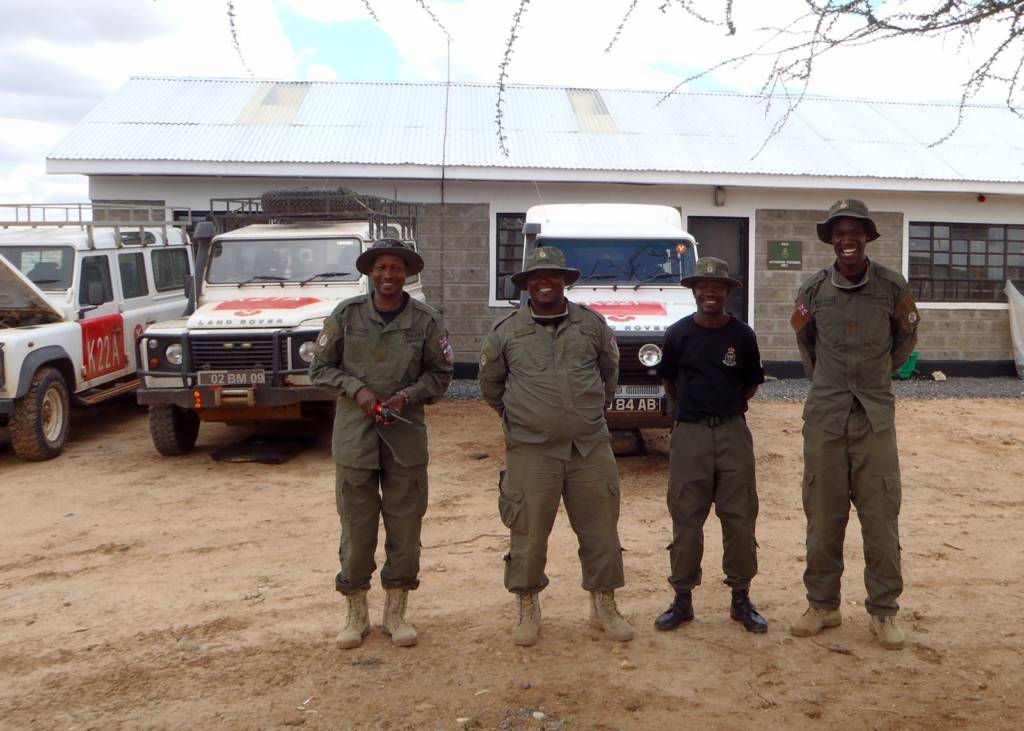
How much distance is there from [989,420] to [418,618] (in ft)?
25.4

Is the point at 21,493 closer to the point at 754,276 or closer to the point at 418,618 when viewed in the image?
the point at 418,618

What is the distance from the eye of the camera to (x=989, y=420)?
32.4 ft

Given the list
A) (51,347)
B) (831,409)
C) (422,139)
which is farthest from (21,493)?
(422,139)

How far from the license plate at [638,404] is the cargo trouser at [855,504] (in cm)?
282

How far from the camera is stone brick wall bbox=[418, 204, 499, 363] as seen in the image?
1213 cm

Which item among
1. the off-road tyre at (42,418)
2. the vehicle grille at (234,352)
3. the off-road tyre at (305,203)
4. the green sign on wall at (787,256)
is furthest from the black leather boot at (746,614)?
the green sign on wall at (787,256)

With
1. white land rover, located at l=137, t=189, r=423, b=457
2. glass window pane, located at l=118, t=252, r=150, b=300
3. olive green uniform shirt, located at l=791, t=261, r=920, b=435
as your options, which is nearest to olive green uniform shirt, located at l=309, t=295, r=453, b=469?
olive green uniform shirt, located at l=791, t=261, r=920, b=435

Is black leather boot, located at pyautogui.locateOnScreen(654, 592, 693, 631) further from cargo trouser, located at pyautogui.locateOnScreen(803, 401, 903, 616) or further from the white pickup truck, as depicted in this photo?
the white pickup truck

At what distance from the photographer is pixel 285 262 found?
852 centimetres

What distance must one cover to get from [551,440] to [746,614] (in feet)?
3.89

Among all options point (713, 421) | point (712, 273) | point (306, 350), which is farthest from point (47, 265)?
point (713, 421)

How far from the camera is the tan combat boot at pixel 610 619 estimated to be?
13.2 ft

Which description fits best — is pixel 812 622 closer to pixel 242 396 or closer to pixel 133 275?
pixel 242 396

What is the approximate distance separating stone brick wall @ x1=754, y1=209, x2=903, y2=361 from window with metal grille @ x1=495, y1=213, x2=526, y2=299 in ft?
10.2
